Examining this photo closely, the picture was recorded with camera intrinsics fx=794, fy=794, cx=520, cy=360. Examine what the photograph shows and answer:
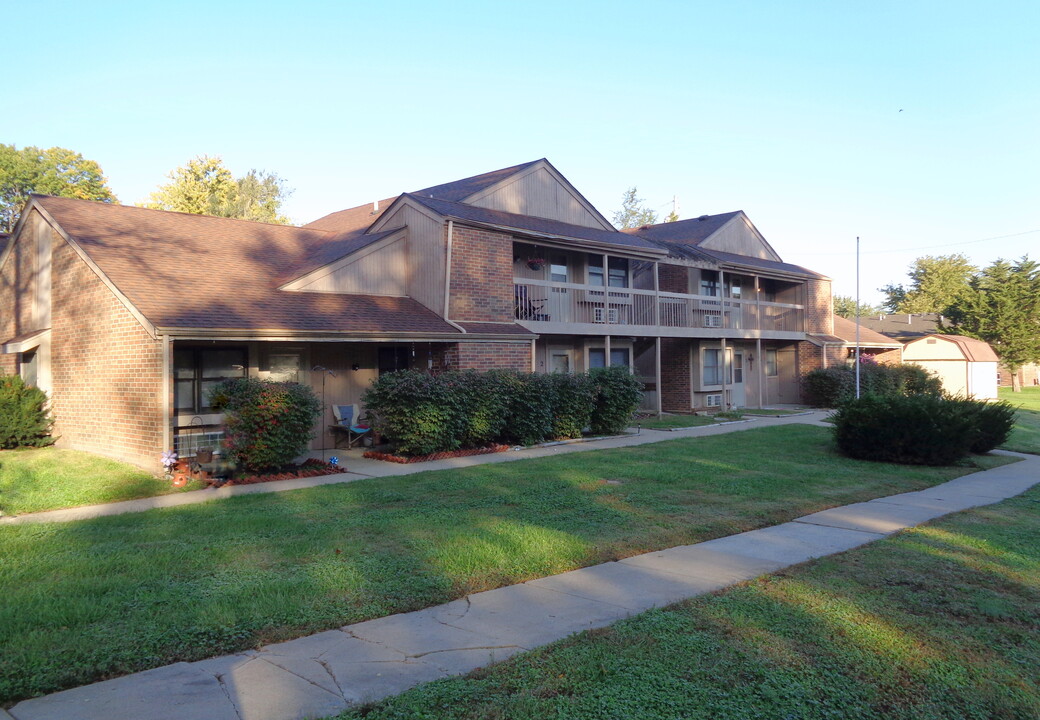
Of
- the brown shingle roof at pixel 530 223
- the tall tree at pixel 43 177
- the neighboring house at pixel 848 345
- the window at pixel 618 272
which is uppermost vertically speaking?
the tall tree at pixel 43 177

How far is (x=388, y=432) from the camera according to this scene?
547 inches

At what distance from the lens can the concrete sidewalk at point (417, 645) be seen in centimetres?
405

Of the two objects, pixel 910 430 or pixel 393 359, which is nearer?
pixel 910 430

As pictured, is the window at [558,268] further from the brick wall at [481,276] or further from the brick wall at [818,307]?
the brick wall at [818,307]

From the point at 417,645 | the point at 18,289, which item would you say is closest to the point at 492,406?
the point at 417,645

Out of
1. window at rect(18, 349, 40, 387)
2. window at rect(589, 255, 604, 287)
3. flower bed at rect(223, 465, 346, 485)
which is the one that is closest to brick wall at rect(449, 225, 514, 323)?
window at rect(589, 255, 604, 287)

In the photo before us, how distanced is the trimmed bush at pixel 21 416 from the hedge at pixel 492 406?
6109 millimetres

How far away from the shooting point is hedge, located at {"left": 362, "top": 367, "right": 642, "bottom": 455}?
13703 mm

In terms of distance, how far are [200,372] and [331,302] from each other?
9.20 ft

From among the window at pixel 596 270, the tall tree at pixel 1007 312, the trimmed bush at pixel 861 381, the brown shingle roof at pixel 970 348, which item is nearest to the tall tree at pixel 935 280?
the tall tree at pixel 1007 312

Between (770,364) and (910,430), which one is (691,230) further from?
(910,430)

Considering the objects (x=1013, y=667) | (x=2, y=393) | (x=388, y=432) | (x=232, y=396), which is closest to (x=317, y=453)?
(x=388, y=432)

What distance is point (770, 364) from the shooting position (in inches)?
1156

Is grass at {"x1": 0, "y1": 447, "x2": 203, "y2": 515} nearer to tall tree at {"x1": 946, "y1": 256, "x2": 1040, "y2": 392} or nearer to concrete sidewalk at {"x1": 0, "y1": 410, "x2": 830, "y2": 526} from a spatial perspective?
concrete sidewalk at {"x1": 0, "y1": 410, "x2": 830, "y2": 526}
